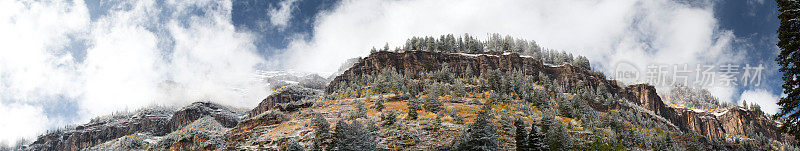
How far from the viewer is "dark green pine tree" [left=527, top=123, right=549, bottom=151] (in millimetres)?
47219

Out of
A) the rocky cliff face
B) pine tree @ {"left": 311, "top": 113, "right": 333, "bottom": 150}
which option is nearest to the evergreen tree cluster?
the rocky cliff face

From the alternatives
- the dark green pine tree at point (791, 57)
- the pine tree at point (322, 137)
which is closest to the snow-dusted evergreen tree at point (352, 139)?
the pine tree at point (322, 137)

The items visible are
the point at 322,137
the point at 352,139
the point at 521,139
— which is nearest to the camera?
the point at 521,139

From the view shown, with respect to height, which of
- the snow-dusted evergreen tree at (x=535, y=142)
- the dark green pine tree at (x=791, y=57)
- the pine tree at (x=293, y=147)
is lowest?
the pine tree at (x=293, y=147)

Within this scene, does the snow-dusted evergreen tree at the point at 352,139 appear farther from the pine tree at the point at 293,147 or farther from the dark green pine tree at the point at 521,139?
the dark green pine tree at the point at 521,139

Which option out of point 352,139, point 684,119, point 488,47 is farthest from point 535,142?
point 684,119

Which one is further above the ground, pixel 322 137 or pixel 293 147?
pixel 322 137

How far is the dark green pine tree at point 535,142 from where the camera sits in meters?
47.2

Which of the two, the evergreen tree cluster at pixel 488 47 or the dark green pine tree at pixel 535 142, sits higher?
the evergreen tree cluster at pixel 488 47

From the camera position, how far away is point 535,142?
47.8 m

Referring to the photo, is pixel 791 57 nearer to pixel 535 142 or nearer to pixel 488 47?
pixel 535 142

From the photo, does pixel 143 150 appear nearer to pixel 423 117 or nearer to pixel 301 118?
pixel 301 118

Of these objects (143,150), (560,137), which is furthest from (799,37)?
(143,150)

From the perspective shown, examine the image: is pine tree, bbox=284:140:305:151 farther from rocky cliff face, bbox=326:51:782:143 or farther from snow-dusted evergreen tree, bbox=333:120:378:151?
rocky cliff face, bbox=326:51:782:143
